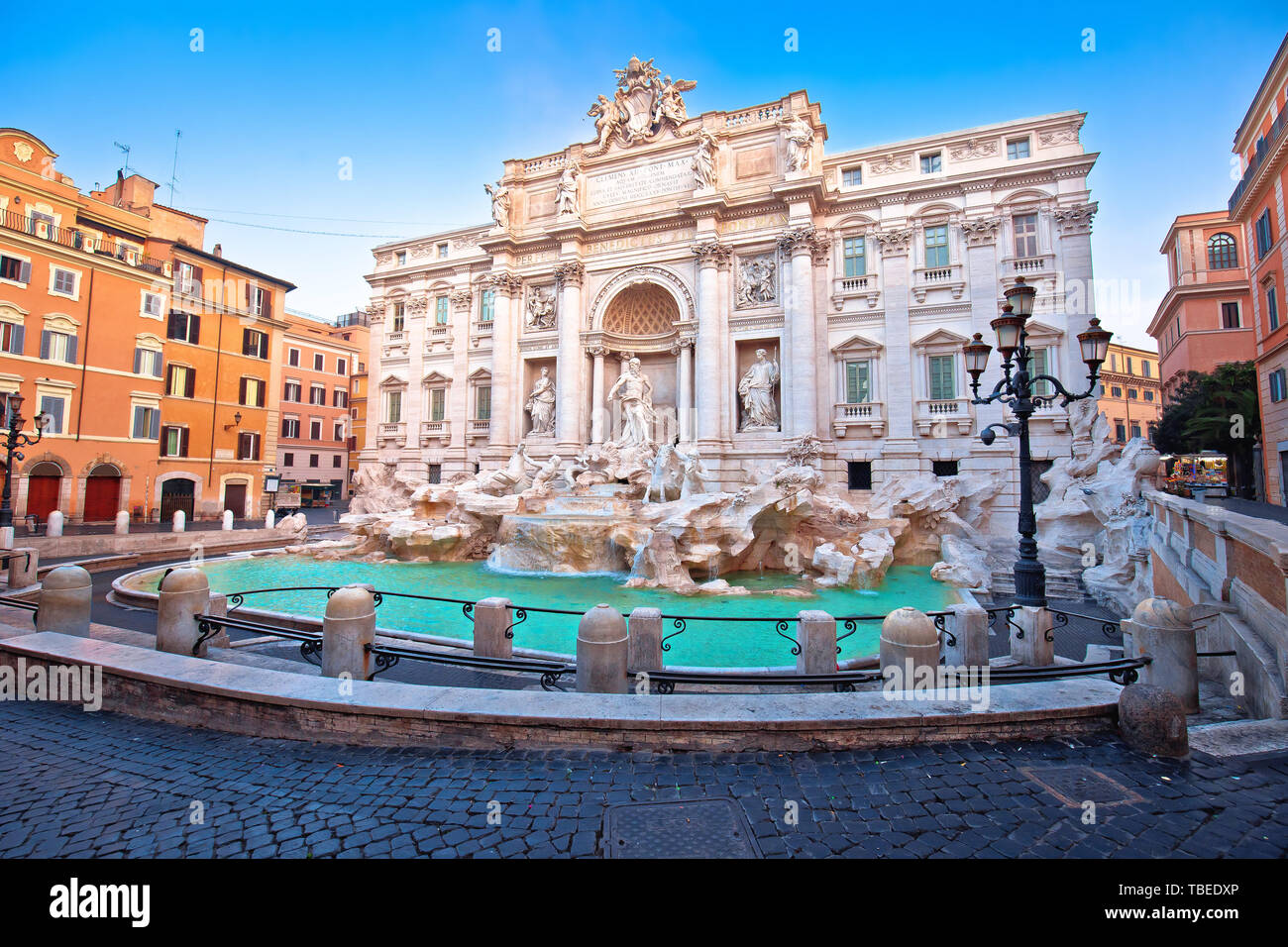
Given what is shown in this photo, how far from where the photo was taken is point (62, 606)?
6297 millimetres

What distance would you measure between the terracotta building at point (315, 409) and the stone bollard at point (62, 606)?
33.6 meters

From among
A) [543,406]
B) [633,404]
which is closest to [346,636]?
[633,404]

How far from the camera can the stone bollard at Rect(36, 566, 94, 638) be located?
20.6ft

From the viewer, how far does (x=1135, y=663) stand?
4801 mm

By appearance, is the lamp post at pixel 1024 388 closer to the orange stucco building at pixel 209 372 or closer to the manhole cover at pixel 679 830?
the manhole cover at pixel 679 830

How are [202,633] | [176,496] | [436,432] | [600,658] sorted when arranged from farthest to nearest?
[436,432] < [176,496] < [202,633] < [600,658]

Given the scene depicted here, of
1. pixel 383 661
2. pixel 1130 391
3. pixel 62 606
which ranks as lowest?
pixel 383 661

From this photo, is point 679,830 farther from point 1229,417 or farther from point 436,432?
point 1229,417

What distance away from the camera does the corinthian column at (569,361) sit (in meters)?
24.8

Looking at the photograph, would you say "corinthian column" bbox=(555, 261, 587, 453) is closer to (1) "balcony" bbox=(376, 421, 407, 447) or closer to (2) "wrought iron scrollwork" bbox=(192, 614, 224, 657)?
(1) "balcony" bbox=(376, 421, 407, 447)

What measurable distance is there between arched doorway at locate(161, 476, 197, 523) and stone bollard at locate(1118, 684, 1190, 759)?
1343 inches

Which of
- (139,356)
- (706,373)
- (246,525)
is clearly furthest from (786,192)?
(139,356)

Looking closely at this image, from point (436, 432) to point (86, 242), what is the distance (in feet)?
53.6

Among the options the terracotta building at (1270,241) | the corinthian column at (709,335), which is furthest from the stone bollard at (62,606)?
the terracotta building at (1270,241)
